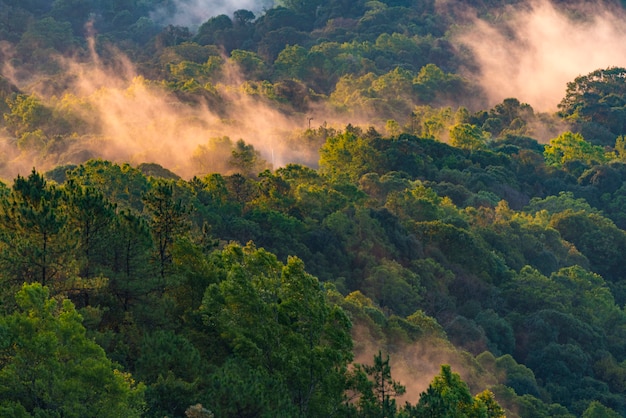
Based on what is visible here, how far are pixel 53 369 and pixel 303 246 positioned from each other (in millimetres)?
42243

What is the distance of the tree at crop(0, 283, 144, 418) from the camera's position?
27.5 meters

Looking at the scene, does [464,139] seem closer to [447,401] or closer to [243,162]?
[243,162]

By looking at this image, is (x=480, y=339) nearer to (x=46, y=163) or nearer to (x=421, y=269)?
(x=421, y=269)

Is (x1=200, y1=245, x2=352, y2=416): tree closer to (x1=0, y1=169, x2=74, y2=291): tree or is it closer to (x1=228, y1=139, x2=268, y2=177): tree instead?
(x1=0, y1=169, x2=74, y2=291): tree

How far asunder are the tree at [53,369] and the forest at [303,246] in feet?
0.20

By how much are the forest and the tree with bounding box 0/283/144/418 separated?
61 millimetres

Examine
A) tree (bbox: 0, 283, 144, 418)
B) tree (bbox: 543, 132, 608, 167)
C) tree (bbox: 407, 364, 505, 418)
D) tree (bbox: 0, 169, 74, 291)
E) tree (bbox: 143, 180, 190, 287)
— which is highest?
tree (bbox: 543, 132, 608, 167)

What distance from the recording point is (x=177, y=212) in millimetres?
39969

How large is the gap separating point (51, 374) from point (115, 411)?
2081mm

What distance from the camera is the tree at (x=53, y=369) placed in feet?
90.2

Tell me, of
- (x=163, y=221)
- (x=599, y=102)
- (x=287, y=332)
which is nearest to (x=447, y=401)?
(x=287, y=332)

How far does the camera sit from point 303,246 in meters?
69.4

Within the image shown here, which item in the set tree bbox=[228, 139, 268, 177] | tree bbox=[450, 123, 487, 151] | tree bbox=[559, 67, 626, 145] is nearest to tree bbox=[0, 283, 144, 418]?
tree bbox=[228, 139, 268, 177]

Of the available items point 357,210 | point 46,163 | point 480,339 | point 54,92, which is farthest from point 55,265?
point 54,92
